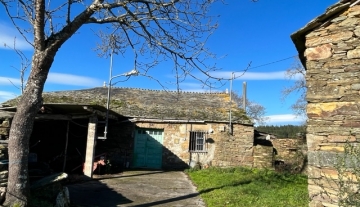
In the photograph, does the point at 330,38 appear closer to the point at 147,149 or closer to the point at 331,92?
the point at 331,92

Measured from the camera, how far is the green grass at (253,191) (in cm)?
816

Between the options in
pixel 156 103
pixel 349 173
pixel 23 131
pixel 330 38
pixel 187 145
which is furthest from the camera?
pixel 156 103

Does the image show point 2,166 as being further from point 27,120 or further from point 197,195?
point 197,195

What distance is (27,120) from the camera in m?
5.92

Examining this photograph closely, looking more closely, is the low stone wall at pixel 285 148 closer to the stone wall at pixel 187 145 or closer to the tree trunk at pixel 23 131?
the stone wall at pixel 187 145

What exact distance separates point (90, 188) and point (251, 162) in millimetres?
9448

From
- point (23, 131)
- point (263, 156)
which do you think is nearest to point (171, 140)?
point (263, 156)

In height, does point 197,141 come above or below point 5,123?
below

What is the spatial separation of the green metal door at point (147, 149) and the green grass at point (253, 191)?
445cm

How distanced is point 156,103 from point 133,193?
10305 mm

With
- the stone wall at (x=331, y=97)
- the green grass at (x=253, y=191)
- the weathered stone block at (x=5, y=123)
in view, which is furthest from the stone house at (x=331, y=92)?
the weathered stone block at (x=5, y=123)

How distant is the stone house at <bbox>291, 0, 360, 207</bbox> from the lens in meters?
5.13

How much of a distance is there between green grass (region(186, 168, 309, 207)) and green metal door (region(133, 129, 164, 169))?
4452 millimetres

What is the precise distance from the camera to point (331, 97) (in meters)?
5.35
